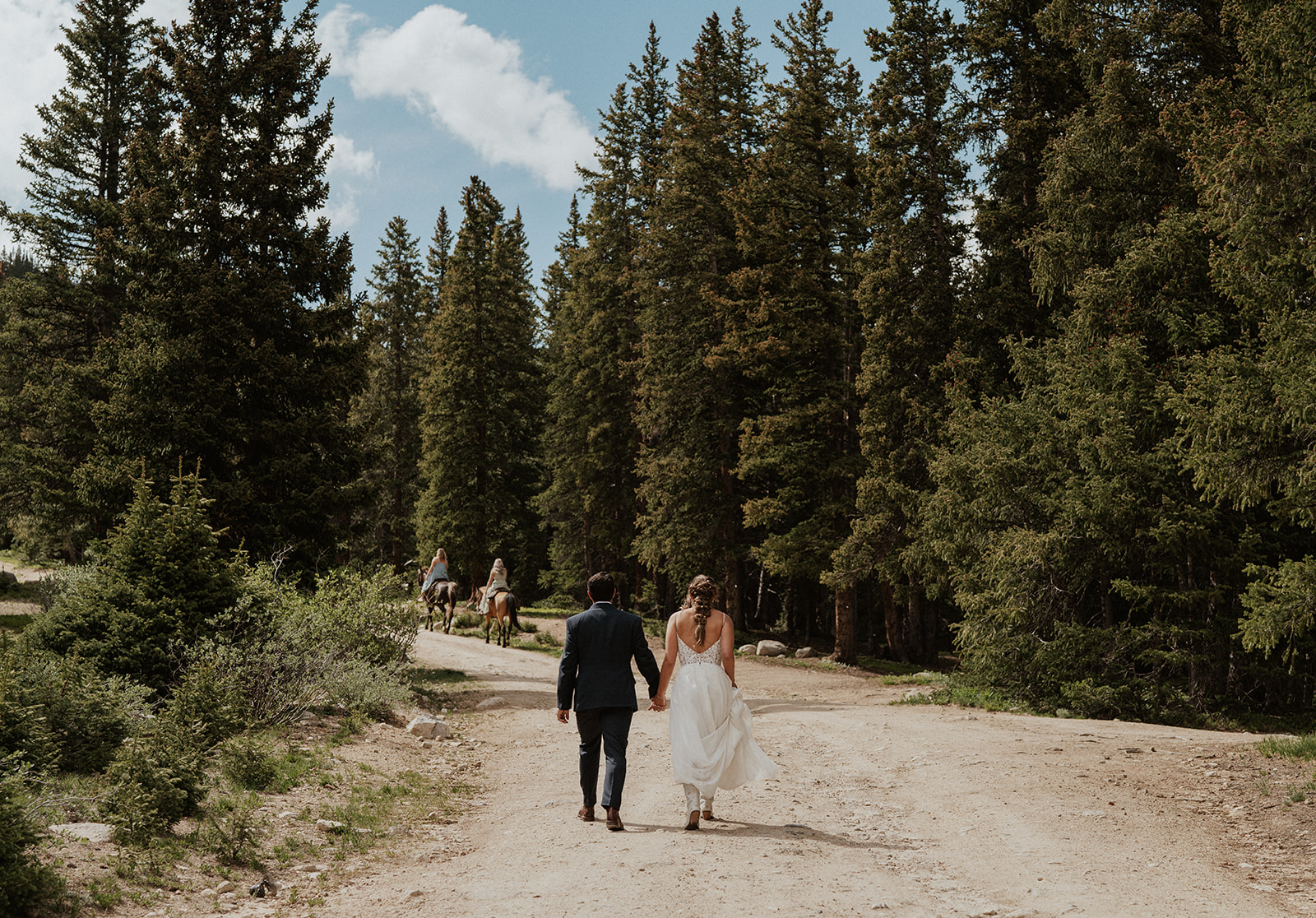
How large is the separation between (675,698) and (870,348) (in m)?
16.8

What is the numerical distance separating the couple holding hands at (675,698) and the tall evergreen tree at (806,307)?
57.4 feet

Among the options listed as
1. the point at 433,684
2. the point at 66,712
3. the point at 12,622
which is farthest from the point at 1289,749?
the point at 12,622

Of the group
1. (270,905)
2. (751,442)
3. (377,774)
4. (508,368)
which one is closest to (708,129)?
(751,442)

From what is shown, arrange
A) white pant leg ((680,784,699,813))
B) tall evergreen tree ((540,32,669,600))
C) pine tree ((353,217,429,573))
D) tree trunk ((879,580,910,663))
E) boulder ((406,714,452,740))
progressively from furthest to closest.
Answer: pine tree ((353,217,429,573)) → tall evergreen tree ((540,32,669,600)) → tree trunk ((879,580,910,663)) → boulder ((406,714,452,740)) → white pant leg ((680,784,699,813))

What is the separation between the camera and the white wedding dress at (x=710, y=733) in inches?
284

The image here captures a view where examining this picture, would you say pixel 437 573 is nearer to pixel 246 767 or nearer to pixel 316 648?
pixel 316 648

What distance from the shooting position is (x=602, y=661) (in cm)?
739

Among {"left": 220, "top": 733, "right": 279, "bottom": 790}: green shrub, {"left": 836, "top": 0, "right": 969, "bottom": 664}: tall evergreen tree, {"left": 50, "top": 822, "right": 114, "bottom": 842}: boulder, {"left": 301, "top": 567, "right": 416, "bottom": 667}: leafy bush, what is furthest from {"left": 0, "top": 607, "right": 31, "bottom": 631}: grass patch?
{"left": 836, "top": 0, "right": 969, "bottom": 664}: tall evergreen tree

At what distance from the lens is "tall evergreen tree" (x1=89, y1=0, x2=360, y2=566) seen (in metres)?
15.9

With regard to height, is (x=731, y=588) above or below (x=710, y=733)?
above

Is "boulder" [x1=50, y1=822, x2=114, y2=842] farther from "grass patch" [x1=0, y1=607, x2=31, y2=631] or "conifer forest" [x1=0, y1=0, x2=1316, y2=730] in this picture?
"grass patch" [x1=0, y1=607, x2=31, y2=631]

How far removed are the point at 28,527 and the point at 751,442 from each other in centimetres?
2394

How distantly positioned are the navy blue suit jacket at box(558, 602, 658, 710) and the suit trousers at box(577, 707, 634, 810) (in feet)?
0.39

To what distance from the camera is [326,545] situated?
16.9 meters
